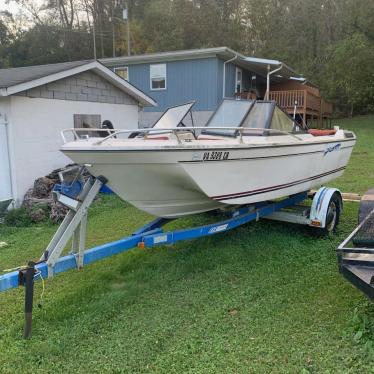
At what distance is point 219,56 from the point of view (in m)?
A: 17.3

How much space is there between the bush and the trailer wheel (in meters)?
5.10

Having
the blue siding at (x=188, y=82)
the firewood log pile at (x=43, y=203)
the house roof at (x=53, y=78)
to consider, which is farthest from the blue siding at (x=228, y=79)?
the firewood log pile at (x=43, y=203)

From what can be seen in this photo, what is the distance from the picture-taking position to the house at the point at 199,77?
17.6 m

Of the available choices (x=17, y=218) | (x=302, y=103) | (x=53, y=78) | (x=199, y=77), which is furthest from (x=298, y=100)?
(x=17, y=218)

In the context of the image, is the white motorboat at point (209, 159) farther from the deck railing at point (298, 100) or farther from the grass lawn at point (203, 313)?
the deck railing at point (298, 100)

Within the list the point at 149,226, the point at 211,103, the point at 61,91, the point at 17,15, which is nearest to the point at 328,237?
the point at 149,226

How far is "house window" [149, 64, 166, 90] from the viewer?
18.7m

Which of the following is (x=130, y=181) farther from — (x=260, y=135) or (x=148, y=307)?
(x=260, y=135)

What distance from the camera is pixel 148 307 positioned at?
3.90 meters

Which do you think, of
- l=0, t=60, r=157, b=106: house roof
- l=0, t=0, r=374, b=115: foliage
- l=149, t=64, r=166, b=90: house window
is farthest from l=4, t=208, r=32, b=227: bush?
l=0, t=0, r=374, b=115: foliage

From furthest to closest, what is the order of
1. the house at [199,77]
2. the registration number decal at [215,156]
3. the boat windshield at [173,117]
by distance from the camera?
the house at [199,77]
the boat windshield at [173,117]
the registration number decal at [215,156]

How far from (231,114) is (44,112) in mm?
5299

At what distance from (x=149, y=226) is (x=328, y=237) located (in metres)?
2.63

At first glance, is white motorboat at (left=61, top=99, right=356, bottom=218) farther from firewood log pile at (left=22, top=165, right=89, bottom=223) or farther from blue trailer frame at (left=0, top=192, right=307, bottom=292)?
firewood log pile at (left=22, top=165, right=89, bottom=223)
